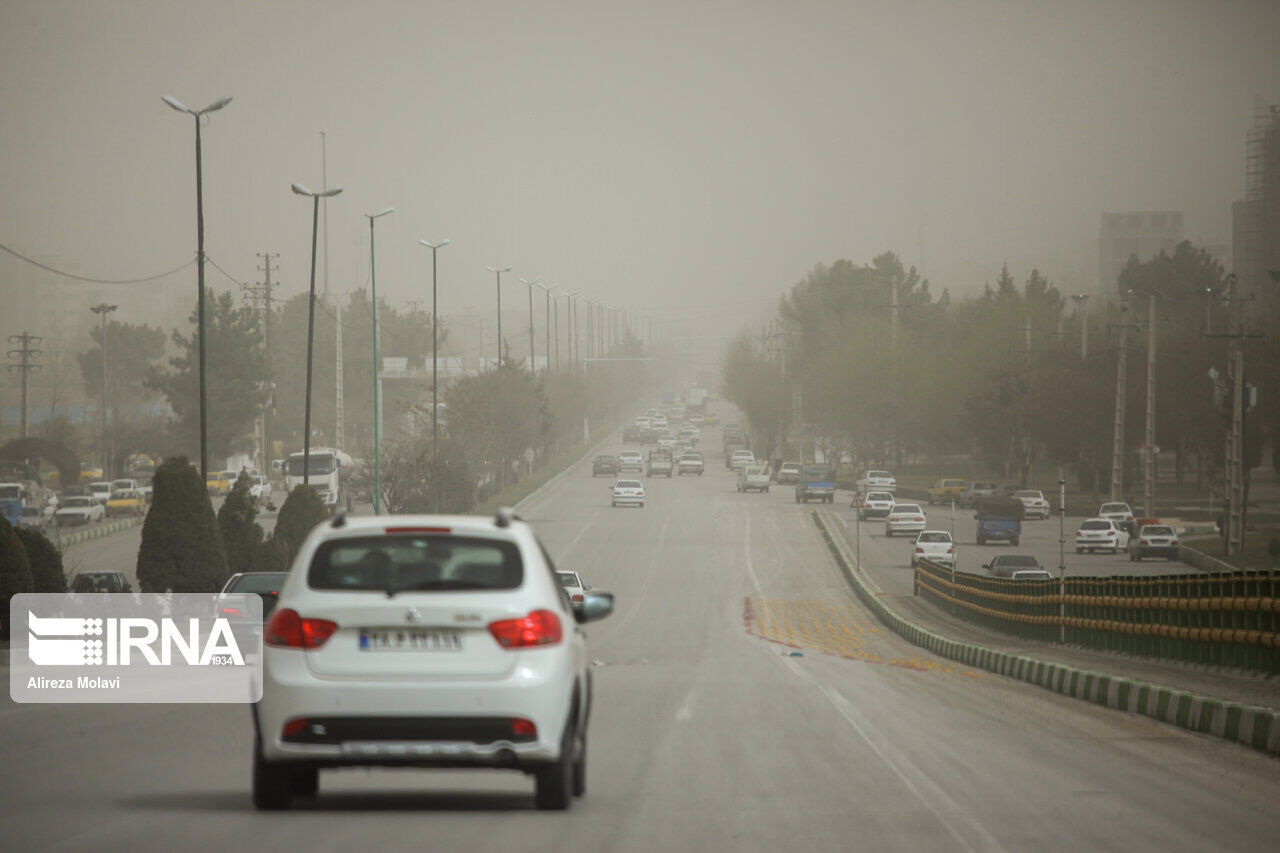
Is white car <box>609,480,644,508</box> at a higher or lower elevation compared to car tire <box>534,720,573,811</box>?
lower

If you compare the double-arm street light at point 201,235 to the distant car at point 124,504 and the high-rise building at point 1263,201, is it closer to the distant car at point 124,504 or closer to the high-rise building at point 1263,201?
the distant car at point 124,504

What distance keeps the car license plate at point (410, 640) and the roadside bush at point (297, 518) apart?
38.8m

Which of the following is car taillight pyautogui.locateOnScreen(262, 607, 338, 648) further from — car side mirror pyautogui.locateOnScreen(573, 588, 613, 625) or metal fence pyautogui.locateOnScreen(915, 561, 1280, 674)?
metal fence pyautogui.locateOnScreen(915, 561, 1280, 674)

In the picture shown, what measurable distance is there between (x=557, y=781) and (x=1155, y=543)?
5578 cm

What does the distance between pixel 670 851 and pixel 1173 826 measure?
3107mm

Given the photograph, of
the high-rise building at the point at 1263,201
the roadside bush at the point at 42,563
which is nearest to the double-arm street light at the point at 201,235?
the roadside bush at the point at 42,563

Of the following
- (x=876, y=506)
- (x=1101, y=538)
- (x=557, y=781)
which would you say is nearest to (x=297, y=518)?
(x=1101, y=538)

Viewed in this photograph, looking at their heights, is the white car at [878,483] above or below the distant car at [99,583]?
below

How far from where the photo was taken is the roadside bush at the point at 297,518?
4725 centimetres

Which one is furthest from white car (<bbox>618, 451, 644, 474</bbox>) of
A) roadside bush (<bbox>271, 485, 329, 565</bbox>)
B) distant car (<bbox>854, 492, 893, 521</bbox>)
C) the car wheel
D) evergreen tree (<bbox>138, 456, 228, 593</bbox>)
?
the car wheel

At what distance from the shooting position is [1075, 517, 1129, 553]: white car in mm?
66438

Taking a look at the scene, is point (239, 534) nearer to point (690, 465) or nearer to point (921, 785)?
point (921, 785)

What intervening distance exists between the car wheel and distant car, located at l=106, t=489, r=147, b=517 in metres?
81.7

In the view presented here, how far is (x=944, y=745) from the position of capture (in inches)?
523
